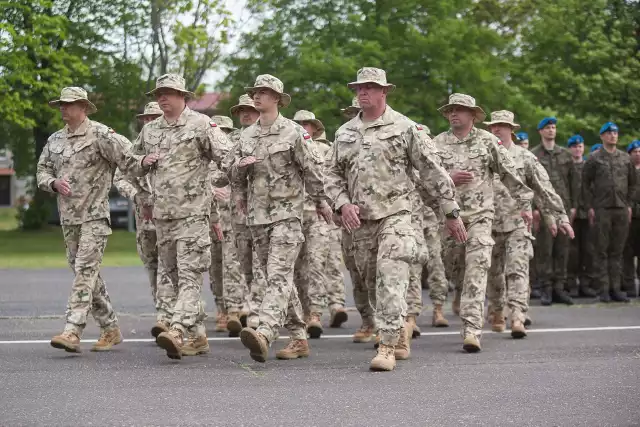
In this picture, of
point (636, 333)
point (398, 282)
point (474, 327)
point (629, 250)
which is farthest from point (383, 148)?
point (629, 250)

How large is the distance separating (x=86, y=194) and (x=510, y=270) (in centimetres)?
446

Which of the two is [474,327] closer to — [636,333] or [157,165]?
[636,333]

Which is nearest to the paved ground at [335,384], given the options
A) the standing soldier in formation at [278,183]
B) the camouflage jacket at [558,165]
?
the standing soldier in formation at [278,183]

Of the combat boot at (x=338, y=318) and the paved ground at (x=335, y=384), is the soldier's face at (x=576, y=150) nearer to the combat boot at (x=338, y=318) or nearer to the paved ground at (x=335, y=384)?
the paved ground at (x=335, y=384)

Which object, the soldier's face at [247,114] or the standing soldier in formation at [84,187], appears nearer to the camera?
the standing soldier in formation at [84,187]

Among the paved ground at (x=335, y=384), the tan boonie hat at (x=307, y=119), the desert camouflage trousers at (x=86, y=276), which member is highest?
the tan boonie hat at (x=307, y=119)

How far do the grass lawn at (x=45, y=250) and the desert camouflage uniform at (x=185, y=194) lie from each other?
44.1 ft

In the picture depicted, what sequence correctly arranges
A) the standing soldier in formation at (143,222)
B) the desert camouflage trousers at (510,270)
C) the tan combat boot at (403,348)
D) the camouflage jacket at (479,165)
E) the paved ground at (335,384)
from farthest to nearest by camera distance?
the desert camouflage trousers at (510,270) → the standing soldier in formation at (143,222) → the camouflage jacket at (479,165) → the tan combat boot at (403,348) → the paved ground at (335,384)

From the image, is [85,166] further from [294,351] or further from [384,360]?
[384,360]

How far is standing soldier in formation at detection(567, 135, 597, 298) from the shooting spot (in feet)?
53.3

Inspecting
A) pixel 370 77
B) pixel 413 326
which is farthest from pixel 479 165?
pixel 370 77

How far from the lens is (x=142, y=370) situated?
367 inches

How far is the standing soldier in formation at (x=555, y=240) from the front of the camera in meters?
15.6

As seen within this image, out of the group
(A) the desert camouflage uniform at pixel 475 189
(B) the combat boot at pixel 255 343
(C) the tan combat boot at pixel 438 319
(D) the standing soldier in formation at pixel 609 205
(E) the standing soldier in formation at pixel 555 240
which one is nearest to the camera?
(B) the combat boot at pixel 255 343
